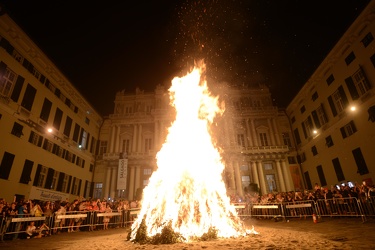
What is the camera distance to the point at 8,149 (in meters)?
17.9

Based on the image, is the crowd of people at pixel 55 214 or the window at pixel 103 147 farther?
the window at pixel 103 147

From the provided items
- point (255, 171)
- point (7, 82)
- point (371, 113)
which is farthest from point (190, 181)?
point (255, 171)

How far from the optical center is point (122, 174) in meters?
32.6

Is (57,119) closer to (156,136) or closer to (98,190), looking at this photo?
(98,190)

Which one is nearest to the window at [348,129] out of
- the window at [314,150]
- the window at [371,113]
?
the window at [371,113]

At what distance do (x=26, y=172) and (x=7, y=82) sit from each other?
7.96 m

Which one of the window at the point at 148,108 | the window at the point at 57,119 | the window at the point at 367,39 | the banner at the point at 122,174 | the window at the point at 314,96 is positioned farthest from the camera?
the window at the point at 148,108

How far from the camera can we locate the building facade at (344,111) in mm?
19562

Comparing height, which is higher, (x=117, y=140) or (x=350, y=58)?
(x=350, y=58)

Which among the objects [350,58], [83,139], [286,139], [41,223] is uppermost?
[350,58]

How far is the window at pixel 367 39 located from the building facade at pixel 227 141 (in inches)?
738

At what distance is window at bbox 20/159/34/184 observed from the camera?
19425 mm

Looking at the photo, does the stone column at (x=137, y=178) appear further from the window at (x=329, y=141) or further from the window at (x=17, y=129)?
the window at (x=329, y=141)

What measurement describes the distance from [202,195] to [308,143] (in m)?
27.5
